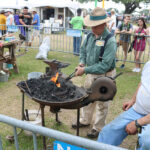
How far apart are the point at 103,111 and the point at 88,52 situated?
1134 mm

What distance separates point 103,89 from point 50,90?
0.81 meters

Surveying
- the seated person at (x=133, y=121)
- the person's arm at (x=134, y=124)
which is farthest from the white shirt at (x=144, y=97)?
the person's arm at (x=134, y=124)

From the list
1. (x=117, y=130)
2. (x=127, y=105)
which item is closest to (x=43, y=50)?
(x=127, y=105)

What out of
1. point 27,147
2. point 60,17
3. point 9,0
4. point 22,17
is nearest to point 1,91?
point 27,147

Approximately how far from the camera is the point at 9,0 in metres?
25.2

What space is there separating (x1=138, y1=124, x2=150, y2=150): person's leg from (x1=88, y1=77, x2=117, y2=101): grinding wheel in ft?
2.32

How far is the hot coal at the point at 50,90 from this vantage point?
9.01 ft

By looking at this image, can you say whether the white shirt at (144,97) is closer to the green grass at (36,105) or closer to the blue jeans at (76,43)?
the green grass at (36,105)

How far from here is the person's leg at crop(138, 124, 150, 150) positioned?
2090 mm

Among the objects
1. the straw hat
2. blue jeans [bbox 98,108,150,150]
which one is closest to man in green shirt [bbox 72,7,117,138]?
the straw hat

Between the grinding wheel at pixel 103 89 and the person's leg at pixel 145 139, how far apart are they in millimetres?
708

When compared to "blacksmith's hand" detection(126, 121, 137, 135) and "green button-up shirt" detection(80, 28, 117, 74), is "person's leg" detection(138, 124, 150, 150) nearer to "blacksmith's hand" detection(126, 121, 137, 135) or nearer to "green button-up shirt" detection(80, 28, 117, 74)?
"blacksmith's hand" detection(126, 121, 137, 135)

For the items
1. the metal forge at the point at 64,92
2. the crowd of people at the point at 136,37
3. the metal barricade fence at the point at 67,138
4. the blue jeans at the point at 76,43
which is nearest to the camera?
the metal barricade fence at the point at 67,138

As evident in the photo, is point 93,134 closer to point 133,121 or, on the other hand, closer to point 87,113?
point 87,113
